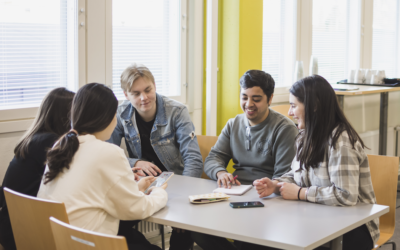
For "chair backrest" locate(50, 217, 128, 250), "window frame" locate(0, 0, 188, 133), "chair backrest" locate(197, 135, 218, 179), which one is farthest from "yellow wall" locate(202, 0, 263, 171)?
"chair backrest" locate(50, 217, 128, 250)

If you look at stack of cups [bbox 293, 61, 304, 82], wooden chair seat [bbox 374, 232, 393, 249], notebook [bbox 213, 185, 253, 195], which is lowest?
wooden chair seat [bbox 374, 232, 393, 249]

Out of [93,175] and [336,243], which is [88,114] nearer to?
[93,175]

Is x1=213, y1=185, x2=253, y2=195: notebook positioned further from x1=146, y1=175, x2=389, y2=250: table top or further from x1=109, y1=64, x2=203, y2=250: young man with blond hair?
x1=109, y1=64, x2=203, y2=250: young man with blond hair

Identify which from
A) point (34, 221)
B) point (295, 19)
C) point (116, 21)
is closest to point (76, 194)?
point (34, 221)

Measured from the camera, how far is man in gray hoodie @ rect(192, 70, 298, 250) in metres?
2.29

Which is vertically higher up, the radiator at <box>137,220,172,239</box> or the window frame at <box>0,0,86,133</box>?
the window frame at <box>0,0,86,133</box>

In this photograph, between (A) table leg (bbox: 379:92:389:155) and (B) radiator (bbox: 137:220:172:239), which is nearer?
(B) radiator (bbox: 137:220:172:239)

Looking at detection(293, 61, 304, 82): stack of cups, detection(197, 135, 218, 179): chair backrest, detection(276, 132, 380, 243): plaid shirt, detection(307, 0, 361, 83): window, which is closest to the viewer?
detection(276, 132, 380, 243): plaid shirt

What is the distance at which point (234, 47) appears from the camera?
3.63 meters

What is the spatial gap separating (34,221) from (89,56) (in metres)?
1.56

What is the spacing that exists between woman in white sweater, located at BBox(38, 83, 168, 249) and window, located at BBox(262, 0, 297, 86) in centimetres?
297

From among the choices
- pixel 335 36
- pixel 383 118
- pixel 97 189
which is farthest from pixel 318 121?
pixel 335 36

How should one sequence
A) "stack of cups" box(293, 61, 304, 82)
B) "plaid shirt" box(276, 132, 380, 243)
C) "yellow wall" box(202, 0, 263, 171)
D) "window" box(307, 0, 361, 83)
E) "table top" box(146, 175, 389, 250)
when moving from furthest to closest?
"window" box(307, 0, 361, 83) < "stack of cups" box(293, 61, 304, 82) < "yellow wall" box(202, 0, 263, 171) < "plaid shirt" box(276, 132, 380, 243) < "table top" box(146, 175, 389, 250)

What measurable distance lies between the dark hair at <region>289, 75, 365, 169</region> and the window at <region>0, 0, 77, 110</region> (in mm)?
1680
